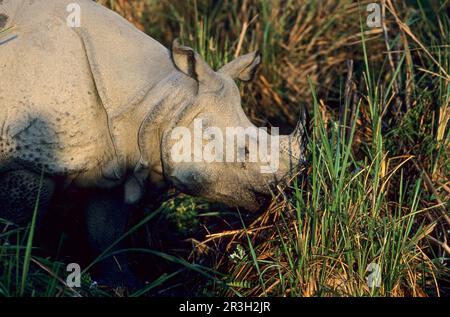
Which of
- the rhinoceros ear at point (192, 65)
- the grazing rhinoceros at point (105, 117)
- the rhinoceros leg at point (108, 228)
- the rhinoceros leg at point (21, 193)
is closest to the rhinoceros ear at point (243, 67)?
the grazing rhinoceros at point (105, 117)

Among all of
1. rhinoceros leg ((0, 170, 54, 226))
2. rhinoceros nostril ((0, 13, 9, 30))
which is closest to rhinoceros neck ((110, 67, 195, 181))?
rhinoceros leg ((0, 170, 54, 226))

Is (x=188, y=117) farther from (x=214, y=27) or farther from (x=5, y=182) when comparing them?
(x=214, y=27)

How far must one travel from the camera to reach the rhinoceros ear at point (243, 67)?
435 cm

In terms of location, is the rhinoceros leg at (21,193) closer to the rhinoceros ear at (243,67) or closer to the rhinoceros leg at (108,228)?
the rhinoceros leg at (108,228)

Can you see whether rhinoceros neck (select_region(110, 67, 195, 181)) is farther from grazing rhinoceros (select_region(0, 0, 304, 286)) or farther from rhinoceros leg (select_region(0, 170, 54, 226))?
rhinoceros leg (select_region(0, 170, 54, 226))

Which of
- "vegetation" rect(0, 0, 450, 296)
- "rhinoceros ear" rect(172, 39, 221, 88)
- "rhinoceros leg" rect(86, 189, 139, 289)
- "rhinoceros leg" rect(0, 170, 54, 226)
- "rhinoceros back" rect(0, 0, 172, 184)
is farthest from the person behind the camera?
"rhinoceros leg" rect(86, 189, 139, 289)

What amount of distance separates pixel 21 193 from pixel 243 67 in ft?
4.50

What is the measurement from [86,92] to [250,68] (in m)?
1.04

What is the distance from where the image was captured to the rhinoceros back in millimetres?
3760

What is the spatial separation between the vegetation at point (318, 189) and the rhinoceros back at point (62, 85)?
0.40 meters
